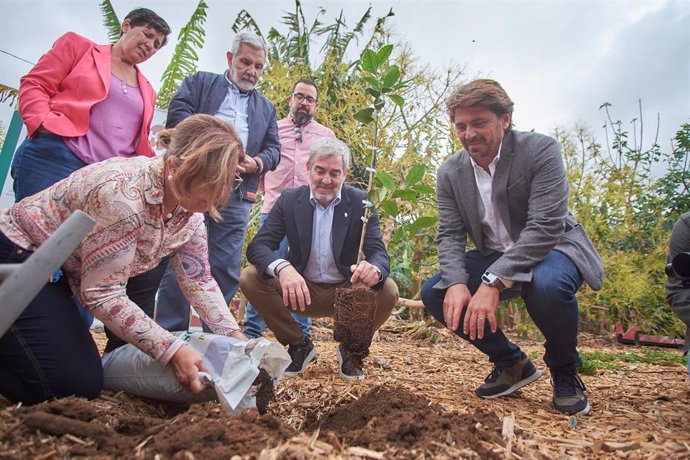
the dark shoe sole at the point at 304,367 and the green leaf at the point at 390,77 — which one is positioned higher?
the green leaf at the point at 390,77

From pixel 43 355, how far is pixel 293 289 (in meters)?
1.19

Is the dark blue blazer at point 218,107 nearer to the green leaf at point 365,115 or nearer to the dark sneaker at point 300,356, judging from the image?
the green leaf at point 365,115

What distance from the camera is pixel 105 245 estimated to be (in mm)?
1638

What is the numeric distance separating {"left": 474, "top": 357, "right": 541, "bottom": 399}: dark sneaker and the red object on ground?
3.95 meters

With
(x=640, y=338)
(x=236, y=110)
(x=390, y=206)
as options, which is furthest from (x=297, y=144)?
(x=640, y=338)

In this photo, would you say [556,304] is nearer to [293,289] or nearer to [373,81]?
[293,289]

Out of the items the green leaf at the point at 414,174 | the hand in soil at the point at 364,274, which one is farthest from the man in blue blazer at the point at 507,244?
the hand in soil at the point at 364,274

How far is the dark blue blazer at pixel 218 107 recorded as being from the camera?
3.09 metres

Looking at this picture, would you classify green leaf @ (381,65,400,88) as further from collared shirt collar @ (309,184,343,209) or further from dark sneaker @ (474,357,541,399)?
dark sneaker @ (474,357,541,399)

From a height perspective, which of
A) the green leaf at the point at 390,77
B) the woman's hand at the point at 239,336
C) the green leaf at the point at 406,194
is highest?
the green leaf at the point at 390,77

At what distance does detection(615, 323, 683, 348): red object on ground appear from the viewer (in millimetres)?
5520

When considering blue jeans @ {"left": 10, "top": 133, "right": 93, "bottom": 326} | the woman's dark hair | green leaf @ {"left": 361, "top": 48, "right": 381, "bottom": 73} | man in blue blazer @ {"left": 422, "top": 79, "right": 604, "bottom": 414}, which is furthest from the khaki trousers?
the woman's dark hair

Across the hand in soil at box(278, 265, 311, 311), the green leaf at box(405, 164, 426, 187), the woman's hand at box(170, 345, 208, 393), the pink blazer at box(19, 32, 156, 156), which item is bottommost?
the woman's hand at box(170, 345, 208, 393)

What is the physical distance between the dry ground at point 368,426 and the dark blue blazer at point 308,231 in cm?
67
